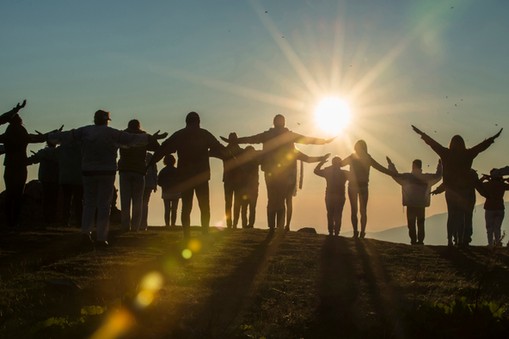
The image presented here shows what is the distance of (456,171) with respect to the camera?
16984mm

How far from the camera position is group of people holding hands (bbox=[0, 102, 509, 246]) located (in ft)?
46.0

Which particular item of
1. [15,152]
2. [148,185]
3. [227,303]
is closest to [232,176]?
[148,185]

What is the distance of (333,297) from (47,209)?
13194mm

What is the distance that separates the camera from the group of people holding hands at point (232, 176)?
14.0 m

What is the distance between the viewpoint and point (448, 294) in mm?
10414

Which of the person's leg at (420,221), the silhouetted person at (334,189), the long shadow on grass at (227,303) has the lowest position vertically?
the long shadow on grass at (227,303)

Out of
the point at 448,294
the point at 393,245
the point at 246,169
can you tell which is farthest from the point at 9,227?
the point at 448,294

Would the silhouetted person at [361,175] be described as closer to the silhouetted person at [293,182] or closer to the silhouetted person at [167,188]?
the silhouetted person at [293,182]

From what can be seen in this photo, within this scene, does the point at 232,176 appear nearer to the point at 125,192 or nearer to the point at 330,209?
the point at 330,209

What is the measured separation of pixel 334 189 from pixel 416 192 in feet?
7.14

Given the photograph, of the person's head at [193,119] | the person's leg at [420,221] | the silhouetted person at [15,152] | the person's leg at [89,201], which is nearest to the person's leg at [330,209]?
the person's leg at [420,221]

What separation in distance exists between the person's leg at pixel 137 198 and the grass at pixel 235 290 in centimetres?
181

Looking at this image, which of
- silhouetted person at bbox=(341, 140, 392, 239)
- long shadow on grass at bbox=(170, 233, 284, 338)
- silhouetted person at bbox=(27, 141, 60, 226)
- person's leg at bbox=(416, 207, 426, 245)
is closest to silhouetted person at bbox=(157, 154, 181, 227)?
silhouetted person at bbox=(27, 141, 60, 226)

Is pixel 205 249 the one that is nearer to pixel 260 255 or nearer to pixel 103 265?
pixel 260 255
